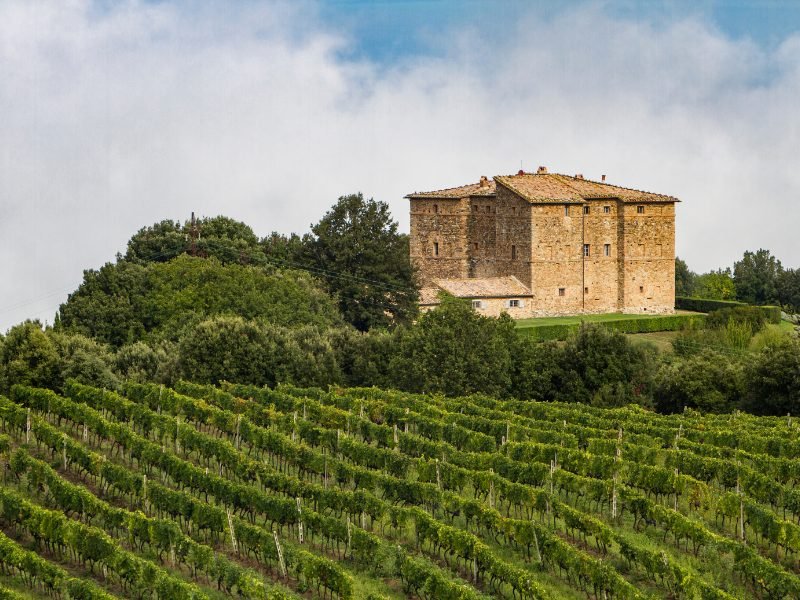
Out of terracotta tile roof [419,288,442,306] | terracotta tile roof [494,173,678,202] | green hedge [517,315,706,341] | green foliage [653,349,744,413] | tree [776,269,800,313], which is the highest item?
terracotta tile roof [494,173,678,202]

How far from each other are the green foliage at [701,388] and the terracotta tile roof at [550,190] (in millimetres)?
19062

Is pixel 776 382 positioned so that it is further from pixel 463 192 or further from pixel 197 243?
pixel 197 243

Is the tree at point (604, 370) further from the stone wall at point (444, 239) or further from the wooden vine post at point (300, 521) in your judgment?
the wooden vine post at point (300, 521)

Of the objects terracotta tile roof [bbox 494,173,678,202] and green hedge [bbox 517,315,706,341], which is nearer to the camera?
green hedge [bbox 517,315,706,341]

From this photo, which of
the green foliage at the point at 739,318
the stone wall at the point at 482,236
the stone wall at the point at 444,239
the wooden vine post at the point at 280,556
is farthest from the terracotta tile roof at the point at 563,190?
the wooden vine post at the point at 280,556

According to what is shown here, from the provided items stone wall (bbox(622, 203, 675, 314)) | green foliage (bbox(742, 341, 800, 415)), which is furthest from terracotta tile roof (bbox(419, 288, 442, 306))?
green foliage (bbox(742, 341, 800, 415))

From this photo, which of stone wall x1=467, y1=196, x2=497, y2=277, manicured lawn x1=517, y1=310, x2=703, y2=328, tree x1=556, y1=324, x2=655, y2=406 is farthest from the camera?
stone wall x1=467, y1=196, x2=497, y2=277

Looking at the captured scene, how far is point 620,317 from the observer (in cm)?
6612

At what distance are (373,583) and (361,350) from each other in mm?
26713

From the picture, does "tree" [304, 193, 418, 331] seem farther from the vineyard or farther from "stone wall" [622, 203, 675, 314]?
the vineyard

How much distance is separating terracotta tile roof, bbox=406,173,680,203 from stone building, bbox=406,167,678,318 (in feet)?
0.16

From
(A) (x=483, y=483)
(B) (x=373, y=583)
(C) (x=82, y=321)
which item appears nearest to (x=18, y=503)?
(B) (x=373, y=583)

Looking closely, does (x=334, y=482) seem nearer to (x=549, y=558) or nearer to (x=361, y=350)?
(x=549, y=558)

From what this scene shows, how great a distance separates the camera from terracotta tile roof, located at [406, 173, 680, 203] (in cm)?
6700
